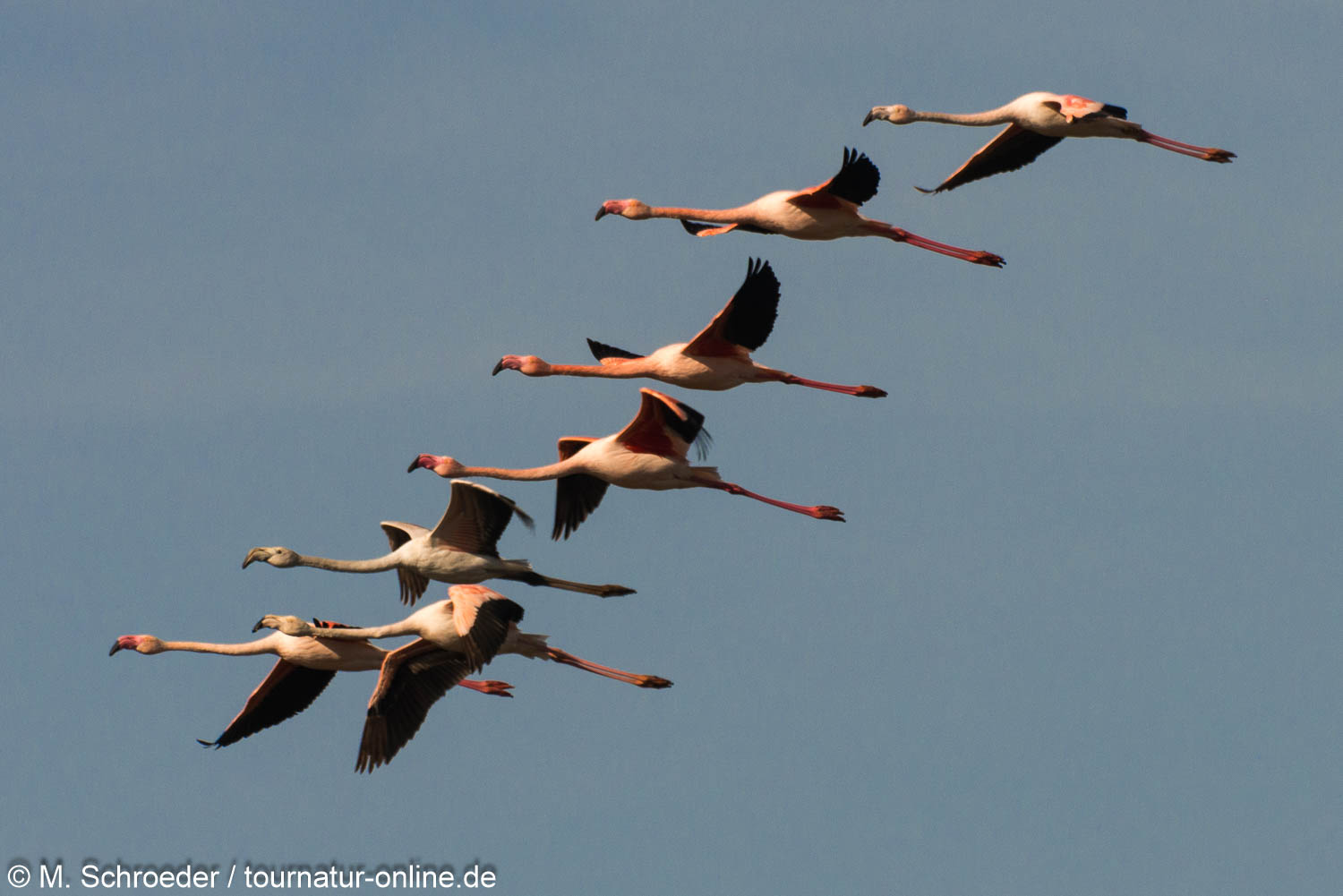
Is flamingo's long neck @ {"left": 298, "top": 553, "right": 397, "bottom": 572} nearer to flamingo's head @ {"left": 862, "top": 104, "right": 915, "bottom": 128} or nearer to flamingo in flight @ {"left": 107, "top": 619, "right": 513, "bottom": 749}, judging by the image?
flamingo in flight @ {"left": 107, "top": 619, "right": 513, "bottom": 749}

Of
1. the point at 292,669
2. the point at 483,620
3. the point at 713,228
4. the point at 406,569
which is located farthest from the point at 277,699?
the point at 713,228

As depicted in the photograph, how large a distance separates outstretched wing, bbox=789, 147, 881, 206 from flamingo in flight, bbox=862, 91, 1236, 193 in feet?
10.2

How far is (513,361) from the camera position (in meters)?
39.9

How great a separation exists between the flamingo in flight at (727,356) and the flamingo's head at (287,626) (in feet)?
18.5

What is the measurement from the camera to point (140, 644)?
41.9 meters

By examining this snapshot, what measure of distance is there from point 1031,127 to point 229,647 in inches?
585

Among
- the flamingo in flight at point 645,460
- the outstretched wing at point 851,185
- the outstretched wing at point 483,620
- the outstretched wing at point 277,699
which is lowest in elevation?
the outstretched wing at point 277,699

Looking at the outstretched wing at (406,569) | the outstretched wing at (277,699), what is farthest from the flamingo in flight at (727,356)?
the outstretched wing at (277,699)

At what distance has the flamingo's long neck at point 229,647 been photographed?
131 feet

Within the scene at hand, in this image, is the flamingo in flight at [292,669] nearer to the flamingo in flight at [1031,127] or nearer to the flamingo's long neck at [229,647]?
the flamingo's long neck at [229,647]

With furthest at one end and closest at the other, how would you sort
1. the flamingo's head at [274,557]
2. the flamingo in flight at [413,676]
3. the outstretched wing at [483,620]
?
1. the flamingo's head at [274,557]
2. the flamingo in flight at [413,676]
3. the outstretched wing at [483,620]

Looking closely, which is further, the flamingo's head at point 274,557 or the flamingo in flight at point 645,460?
the flamingo's head at point 274,557

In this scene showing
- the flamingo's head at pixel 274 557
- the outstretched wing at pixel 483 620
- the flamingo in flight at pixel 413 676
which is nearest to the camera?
the outstretched wing at pixel 483 620

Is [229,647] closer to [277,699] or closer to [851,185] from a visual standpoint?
[277,699]
